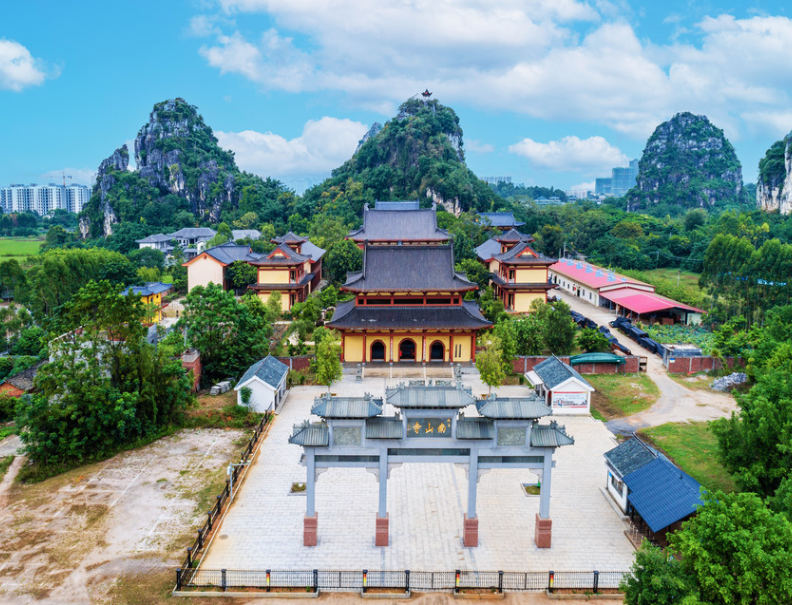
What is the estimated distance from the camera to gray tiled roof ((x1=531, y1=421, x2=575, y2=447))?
14.0m

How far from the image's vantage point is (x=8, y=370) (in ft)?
98.9

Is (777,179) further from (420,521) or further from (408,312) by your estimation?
(420,521)

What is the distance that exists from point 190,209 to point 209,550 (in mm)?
89650

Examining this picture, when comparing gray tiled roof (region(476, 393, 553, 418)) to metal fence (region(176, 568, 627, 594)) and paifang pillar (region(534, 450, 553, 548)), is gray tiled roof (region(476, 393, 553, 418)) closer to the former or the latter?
paifang pillar (region(534, 450, 553, 548))

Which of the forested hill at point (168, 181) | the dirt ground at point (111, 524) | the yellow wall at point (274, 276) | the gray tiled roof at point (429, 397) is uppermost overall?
the forested hill at point (168, 181)

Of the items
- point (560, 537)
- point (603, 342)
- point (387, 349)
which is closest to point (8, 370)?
point (387, 349)

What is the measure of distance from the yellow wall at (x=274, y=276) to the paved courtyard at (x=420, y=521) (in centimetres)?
2361

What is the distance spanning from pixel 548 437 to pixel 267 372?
13927 mm

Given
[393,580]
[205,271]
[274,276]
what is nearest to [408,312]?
[274,276]

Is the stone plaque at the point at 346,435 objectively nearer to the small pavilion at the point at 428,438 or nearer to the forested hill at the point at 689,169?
the small pavilion at the point at 428,438

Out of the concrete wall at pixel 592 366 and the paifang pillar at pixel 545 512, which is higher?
the concrete wall at pixel 592 366

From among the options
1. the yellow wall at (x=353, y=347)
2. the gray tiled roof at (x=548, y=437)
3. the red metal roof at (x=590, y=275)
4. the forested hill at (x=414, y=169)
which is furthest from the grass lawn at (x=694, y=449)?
the forested hill at (x=414, y=169)

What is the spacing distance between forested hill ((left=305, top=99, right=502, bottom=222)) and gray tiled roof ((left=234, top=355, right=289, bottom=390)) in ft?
170

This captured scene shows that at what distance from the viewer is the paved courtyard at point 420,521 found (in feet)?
45.9
